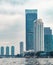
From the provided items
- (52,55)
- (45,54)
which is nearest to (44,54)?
(45,54)

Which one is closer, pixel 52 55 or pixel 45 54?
pixel 52 55

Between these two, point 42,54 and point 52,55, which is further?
point 42,54

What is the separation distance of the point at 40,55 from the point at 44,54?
33.1ft

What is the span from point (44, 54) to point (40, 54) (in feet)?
23.7

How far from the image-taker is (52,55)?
16425 cm

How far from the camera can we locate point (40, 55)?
17062 centimetres

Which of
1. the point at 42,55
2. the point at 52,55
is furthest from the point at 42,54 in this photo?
the point at 52,55

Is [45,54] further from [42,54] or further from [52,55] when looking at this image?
[52,55]

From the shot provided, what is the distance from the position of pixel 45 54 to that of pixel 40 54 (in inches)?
323

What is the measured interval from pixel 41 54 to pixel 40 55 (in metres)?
3.72

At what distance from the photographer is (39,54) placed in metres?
173

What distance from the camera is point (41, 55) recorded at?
172m

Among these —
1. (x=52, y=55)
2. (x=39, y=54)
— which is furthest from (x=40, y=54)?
(x=52, y=55)

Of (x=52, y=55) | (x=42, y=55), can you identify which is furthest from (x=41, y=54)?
(x=52, y=55)
